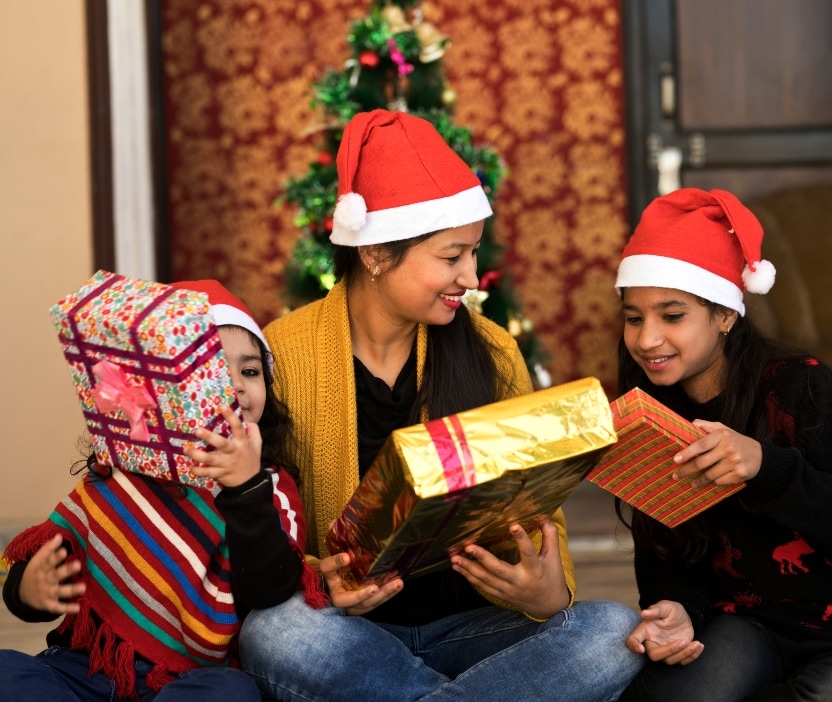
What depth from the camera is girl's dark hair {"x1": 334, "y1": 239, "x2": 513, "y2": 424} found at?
1632 millimetres

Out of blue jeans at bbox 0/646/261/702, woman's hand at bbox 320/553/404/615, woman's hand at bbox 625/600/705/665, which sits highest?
woman's hand at bbox 320/553/404/615

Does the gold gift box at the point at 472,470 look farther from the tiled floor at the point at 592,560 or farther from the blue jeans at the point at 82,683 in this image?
the tiled floor at the point at 592,560

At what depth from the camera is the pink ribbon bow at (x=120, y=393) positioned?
126 centimetres

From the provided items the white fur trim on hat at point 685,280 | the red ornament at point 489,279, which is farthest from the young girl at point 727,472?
A: the red ornament at point 489,279

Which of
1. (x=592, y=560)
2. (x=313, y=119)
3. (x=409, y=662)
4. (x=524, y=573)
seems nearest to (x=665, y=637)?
(x=524, y=573)

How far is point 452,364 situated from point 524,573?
388mm

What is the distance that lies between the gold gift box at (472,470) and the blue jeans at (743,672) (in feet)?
1.19

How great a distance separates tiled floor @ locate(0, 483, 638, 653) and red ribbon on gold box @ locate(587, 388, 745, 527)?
1.91ft

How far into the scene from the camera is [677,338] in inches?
63.4

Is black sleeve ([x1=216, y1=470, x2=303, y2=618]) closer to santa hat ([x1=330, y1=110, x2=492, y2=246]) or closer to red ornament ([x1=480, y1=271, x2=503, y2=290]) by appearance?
santa hat ([x1=330, y1=110, x2=492, y2=246])

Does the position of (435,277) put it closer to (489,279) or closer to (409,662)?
(409,662)

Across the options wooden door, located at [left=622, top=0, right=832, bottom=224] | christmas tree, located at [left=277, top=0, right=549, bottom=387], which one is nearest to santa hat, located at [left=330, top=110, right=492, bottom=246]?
christmas tree, located at [left=277, top=0, right=549, bottom=387]

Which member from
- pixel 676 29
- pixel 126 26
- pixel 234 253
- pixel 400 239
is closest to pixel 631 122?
pixel 676 29

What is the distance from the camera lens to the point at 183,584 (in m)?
1.38
